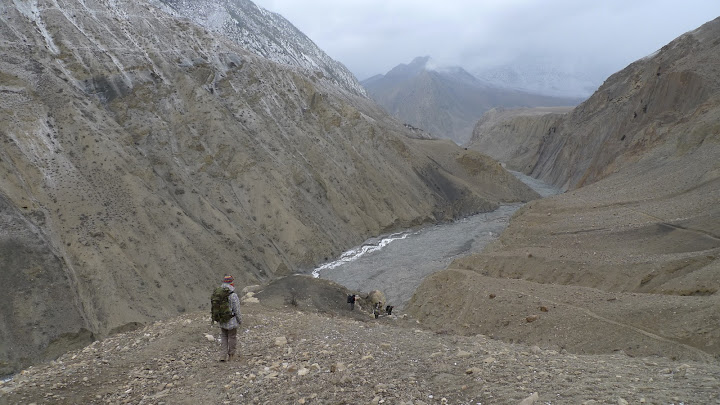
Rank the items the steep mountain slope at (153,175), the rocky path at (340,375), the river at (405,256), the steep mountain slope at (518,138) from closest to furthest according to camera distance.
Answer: the rocky path at (340,375)
the steep mountain slope at (153,175)
the river at (405,256)
the steep mountain slope at (518,138)

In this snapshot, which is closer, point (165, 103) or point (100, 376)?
point (100, 376)

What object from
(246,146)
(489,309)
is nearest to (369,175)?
(246,146)

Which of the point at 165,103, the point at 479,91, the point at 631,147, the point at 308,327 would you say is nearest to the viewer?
the point at 308,327

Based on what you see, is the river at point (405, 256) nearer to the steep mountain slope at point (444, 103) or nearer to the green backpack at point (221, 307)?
the green backpack at point (221, 307)

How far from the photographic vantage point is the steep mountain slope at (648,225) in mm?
12234

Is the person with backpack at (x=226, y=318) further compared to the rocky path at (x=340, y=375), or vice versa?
the person with backpack at (x=226, y=318)

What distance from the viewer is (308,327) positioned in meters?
9.67

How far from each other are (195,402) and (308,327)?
149 inches

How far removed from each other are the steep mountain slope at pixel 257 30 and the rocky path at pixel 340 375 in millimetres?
51172

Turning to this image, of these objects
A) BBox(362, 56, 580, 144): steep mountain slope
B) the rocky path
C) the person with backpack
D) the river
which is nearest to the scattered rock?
the rocky path

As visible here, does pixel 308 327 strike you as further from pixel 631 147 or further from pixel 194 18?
pixel 194 18

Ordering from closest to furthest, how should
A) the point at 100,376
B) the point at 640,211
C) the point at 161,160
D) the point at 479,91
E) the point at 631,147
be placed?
the point at 100,376 → the point at 640,211 → the point at 161,160 → the point at 631,147 → the point at 479,91

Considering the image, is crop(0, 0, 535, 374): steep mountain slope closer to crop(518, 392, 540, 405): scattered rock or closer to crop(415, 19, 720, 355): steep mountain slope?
crop(415, 19, 720, 355): steep mountain slope

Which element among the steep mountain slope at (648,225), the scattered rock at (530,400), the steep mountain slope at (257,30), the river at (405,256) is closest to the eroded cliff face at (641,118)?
the steep mountain slope at (648,225)
